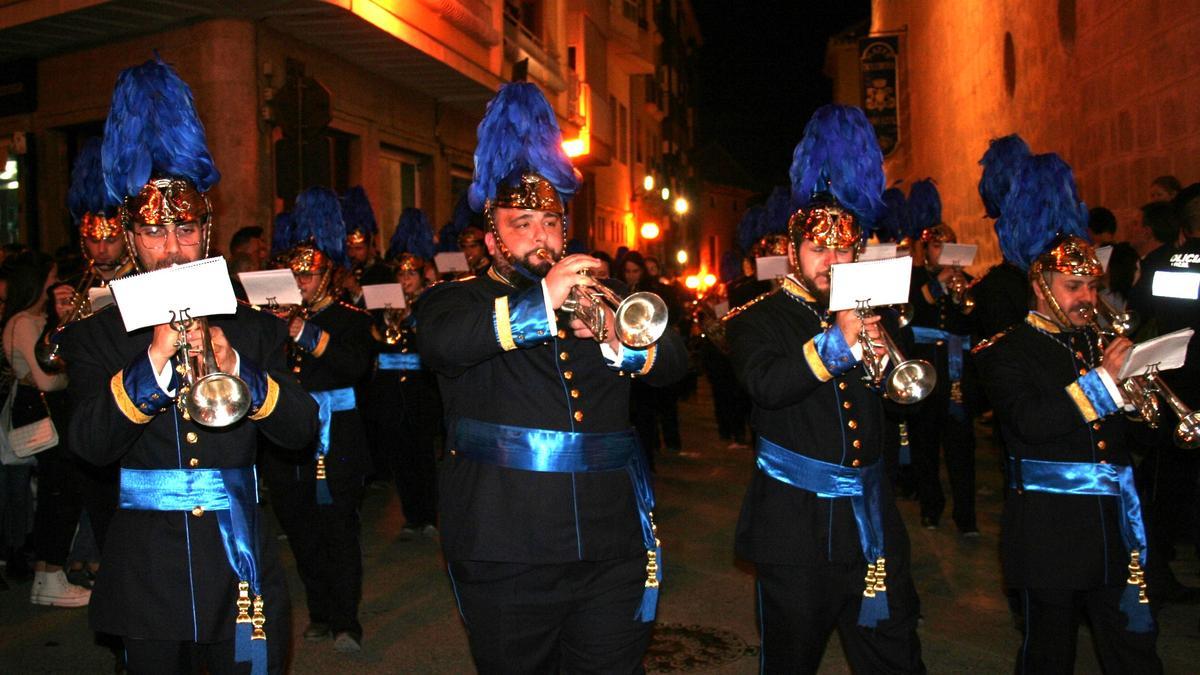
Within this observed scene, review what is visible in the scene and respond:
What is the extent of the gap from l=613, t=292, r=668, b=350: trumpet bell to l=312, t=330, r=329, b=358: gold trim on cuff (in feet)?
11.2

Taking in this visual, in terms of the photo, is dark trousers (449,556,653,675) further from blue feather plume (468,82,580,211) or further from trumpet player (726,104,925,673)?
blue feather plume (468,82,580,211)

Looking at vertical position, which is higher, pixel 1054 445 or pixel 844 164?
pixel 844 164

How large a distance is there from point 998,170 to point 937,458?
254 cm

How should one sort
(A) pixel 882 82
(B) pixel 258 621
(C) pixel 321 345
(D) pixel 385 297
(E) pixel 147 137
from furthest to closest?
(A) pixel 882 82 → (D) pixel 385 297 → (C) pixel 321 345 → (E) pixel 147 137 → (B) pixel 258 621

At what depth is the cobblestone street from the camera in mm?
6344

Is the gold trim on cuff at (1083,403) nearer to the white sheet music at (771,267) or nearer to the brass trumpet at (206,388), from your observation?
the brass trumpet at (206,388)

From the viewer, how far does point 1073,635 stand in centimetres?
461

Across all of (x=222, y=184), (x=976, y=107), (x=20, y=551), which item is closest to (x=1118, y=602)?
(x=20, y=551)

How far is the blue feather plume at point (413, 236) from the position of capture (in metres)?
12.4

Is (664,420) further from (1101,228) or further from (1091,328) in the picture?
(1091,328)

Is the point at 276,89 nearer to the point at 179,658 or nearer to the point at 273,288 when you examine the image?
the point at 273,288

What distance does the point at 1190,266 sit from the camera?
6.98 meters

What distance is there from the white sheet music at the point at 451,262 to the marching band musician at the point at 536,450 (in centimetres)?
731

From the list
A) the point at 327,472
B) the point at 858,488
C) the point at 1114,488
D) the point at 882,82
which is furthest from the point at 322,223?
the point at 882,82
